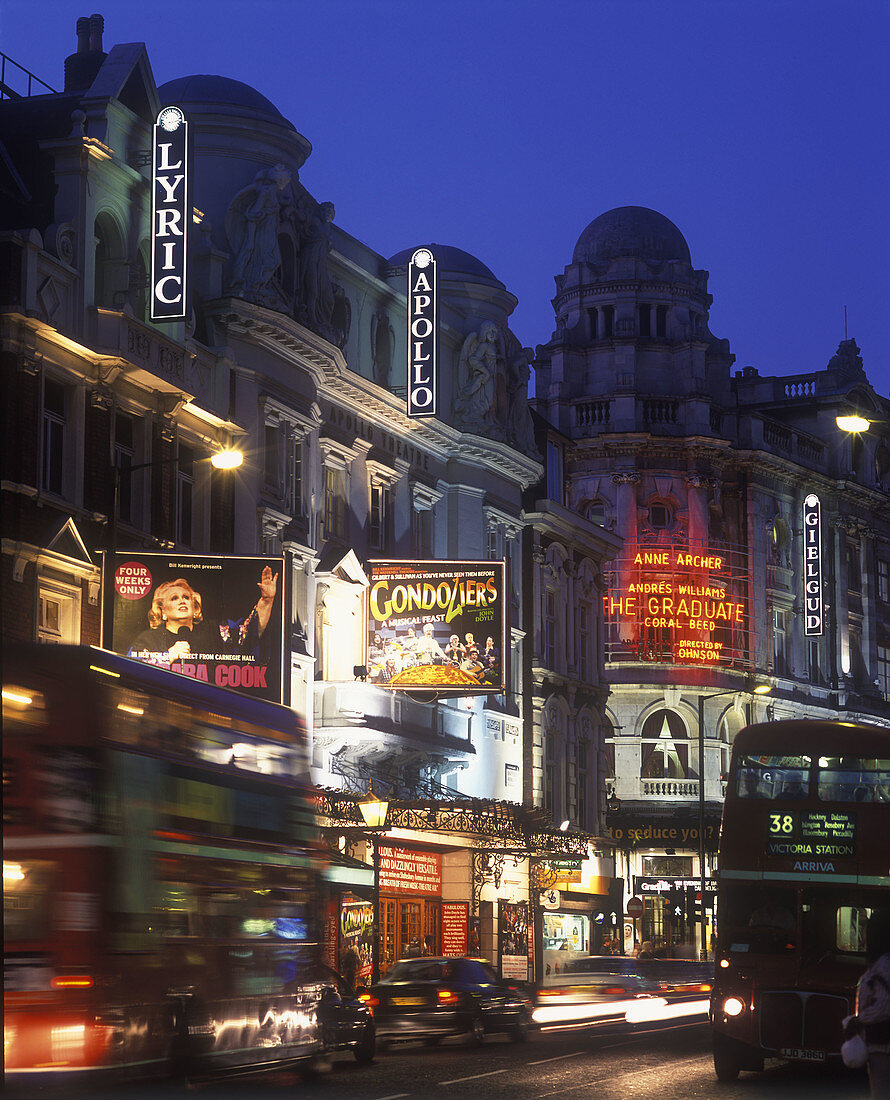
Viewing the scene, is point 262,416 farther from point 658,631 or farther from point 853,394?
point 853,394

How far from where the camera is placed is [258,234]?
132 feet

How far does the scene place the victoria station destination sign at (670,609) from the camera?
73.6 meters

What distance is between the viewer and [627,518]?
249ft

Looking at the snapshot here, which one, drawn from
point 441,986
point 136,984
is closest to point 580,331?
point 441,986

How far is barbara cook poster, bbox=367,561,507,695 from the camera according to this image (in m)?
42.2

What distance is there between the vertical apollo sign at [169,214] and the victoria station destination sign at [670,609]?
40.6 metres

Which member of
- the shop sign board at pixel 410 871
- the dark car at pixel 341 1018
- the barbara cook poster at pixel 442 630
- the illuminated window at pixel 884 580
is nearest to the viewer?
the dark car at pixel 341 1018

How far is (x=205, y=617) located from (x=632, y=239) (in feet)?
161

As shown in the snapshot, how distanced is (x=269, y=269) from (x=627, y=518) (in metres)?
Result: 37.8

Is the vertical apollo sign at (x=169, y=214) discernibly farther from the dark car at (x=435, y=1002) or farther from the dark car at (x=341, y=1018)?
the dark car at (x=341, y=1018)

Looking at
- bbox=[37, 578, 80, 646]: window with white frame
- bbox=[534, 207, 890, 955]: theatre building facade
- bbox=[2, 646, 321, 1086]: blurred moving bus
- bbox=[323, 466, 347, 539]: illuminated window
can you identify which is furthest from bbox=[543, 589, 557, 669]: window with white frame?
bbox=[2, 646, 321, 1086]: blurred moving bus

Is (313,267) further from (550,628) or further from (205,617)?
(550,628)

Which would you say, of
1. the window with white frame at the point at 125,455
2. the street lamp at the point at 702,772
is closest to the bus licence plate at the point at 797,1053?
the window with white frame at the point at 125,455

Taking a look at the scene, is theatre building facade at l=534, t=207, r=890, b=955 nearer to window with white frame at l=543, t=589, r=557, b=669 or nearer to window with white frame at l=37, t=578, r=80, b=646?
window with white frame at l=543, t=589, r=557, b=669
